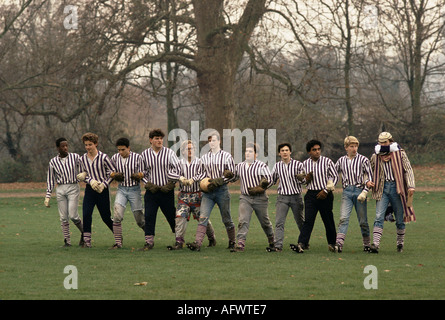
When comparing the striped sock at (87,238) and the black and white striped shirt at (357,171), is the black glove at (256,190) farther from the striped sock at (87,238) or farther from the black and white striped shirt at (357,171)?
the striped sock at (87,238)

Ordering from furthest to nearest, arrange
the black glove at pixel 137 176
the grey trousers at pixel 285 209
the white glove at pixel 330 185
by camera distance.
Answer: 1. the black glove at pixel 137 176
2. the grey trousers at pixel 285 209
3. the white glove at pixel 330 185

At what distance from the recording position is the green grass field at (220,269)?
326 inches

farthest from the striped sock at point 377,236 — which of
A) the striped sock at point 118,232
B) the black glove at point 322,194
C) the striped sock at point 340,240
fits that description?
the striped sock at point 118,232

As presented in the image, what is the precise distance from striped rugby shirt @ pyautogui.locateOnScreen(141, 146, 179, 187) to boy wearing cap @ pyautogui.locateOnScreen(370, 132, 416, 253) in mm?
3270

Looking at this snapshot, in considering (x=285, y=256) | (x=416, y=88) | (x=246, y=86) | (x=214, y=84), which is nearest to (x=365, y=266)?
(x=285, y=256)

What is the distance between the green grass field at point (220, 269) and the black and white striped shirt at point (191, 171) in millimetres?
1076

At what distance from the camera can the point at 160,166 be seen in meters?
12.4

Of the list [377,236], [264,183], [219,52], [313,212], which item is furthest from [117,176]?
[219,52]

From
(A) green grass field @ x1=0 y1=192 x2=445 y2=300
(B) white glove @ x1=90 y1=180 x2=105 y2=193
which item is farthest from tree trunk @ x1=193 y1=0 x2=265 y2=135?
(B) white glove @ x1=90 y1=180 x2=105 y2=193

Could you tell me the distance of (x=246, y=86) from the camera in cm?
3291
